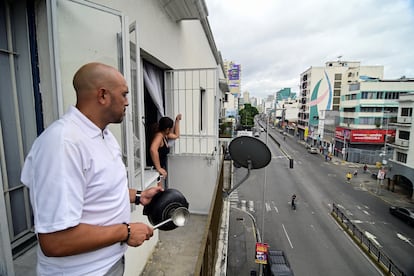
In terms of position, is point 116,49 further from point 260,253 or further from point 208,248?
point 260,253

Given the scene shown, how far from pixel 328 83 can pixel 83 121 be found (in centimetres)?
4844

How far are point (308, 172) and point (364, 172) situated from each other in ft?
22.8

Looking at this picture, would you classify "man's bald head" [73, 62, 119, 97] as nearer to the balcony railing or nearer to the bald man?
the bald man

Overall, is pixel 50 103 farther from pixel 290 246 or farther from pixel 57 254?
pixel 290 246

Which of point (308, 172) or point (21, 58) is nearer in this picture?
point (21, 58)

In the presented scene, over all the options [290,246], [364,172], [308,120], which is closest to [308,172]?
[364,172]

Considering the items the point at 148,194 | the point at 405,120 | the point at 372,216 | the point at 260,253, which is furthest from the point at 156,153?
the point at 405,120

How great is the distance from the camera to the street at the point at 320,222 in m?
11.7

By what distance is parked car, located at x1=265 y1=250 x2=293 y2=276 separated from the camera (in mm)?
8681

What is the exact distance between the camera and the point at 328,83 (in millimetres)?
41844

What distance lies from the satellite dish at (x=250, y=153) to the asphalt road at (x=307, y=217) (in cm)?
902

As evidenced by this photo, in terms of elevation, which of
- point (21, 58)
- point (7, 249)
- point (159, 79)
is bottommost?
point (7, 249)

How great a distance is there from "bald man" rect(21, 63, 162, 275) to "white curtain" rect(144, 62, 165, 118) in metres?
3.05

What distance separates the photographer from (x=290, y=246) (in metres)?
13.0
